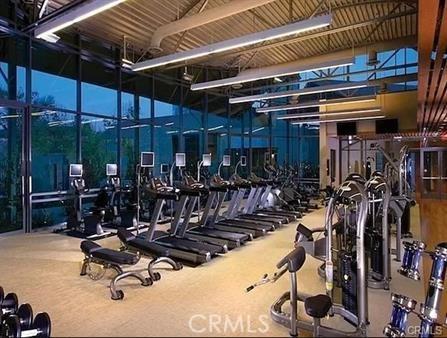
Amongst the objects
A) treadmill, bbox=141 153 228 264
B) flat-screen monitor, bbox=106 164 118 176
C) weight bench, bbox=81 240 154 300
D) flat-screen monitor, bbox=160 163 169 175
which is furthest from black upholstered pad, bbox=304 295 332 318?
flat-screen monitor, bbox=160 163 169 175

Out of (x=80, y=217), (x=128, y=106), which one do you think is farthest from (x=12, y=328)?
(x=128, y=106)

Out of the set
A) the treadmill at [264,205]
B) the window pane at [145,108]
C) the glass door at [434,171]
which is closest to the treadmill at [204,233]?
the treadmill at [264,205]

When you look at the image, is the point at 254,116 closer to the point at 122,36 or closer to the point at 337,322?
the point at 122,36

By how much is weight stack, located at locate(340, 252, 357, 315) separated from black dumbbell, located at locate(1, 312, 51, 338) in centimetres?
226

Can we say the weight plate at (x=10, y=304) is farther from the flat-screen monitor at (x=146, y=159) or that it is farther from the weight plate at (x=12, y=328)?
the flat-screen monitor at (x=146, y=159)

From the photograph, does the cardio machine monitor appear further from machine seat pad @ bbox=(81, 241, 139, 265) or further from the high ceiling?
machine seat pad @ bbox=(81, 241, 139, 265)

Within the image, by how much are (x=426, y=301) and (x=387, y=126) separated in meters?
12.0

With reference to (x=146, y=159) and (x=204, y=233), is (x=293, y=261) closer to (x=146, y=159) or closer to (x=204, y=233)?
(x=204, y=233)

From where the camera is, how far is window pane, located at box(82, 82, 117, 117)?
7.93 meters

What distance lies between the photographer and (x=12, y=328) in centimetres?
234

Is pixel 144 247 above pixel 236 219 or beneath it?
above

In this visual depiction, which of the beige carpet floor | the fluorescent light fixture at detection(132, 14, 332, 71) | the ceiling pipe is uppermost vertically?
the ceiling pipe

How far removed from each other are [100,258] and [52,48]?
5.42 metres

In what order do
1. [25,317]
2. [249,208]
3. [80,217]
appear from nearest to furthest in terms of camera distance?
1. [25,317]
2. [80,217]
3. [249,208]
